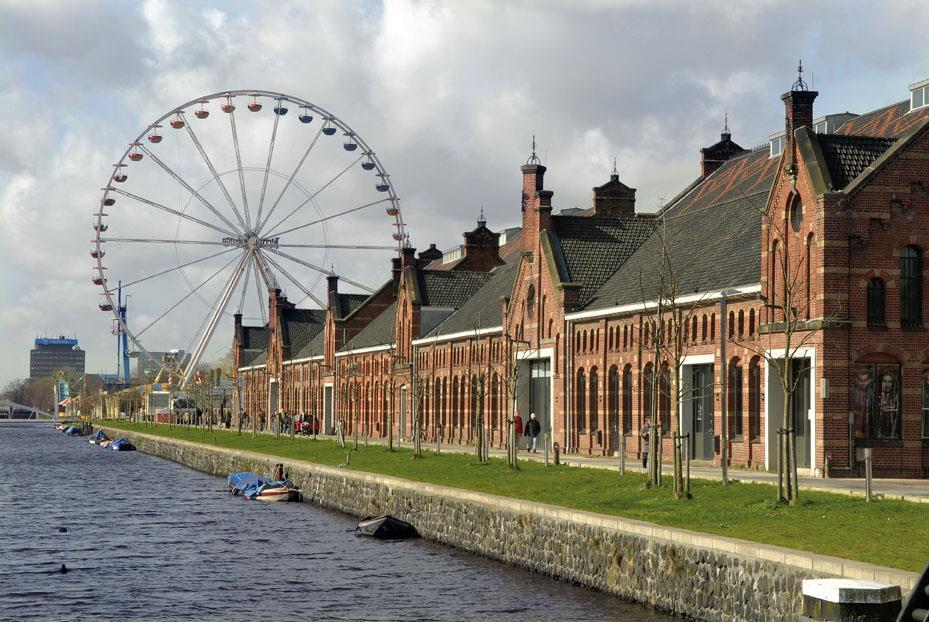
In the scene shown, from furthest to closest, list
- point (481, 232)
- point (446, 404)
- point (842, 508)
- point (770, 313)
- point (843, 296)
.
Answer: point (481, 232) → point (446, 404) → point (770, 313) → point (843, 296) → point (842, 508)

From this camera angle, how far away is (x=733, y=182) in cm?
7506

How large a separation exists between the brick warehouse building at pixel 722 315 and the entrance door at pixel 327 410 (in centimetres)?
1602

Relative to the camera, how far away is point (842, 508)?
103ft

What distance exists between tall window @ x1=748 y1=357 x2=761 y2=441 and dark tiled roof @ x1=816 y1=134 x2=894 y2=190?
7.23 metres

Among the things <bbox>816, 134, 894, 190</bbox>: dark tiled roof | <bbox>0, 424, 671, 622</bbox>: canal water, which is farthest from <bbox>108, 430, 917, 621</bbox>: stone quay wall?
<bbox>816, 134, 894, 190</bbox>: dark tiled roof

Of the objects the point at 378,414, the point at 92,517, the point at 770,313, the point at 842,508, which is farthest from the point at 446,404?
the point at 842,508

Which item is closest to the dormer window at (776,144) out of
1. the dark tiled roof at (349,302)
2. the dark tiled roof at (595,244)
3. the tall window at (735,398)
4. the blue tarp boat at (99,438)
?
the dark tiled roof at (595,244)

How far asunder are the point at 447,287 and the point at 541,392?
2709cm

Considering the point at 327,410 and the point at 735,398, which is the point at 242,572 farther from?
the point at 327,410

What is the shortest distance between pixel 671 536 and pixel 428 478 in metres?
22.4

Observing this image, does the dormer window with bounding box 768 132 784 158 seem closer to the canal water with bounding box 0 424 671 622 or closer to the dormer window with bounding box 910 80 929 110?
the dormer window with bounding box 910 80 929 110

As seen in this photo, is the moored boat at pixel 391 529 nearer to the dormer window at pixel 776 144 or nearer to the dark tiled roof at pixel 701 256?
the dark tiled roof at pixel 701 256

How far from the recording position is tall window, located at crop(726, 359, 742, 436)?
50125 millimetres

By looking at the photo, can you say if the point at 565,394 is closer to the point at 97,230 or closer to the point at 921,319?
the point at 921,319
